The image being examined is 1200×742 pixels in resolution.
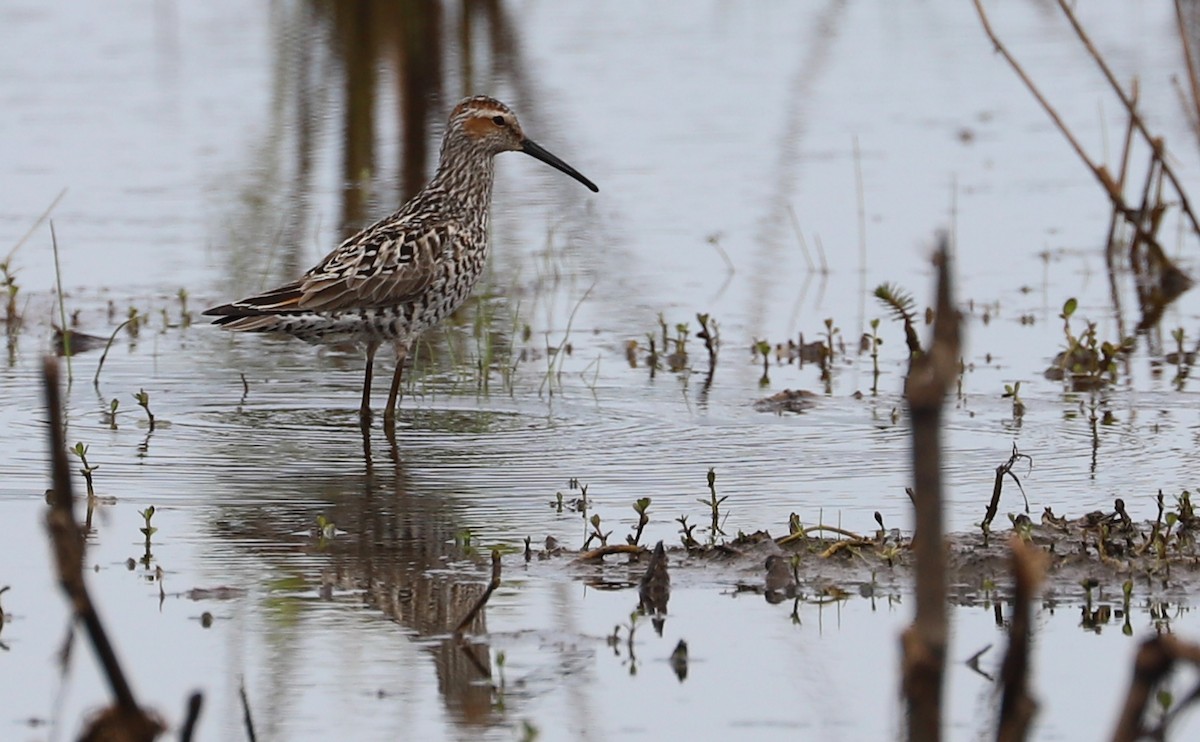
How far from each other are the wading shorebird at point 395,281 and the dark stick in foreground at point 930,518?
225 inches

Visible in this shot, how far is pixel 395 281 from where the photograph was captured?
28.9ft

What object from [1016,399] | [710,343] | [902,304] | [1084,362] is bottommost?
[1016,399]

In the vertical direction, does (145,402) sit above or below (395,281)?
below

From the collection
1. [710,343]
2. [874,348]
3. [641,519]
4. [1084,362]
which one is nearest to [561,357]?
[710,343]

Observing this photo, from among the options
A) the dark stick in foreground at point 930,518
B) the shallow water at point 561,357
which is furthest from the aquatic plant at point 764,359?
the dark stick in foreground at point 930,518

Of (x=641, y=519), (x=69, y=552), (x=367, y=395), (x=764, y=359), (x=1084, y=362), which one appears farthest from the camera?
(x=764, y=359)

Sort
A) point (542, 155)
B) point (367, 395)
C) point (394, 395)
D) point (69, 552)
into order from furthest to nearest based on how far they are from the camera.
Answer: point (542, 155)
point (367, 395)
point (394, 395)
point (69, 552)

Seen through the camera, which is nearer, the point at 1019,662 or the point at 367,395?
the point at 1019,662

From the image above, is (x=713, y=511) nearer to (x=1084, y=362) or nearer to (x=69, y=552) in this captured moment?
(x=1084, y=362)

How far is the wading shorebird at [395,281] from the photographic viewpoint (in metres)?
8.62

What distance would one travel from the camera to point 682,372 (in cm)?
949

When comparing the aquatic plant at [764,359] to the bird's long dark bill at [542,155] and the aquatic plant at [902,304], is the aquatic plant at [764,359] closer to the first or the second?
the aquatic plant at [902,304]

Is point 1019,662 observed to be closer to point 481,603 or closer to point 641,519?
point 481,603

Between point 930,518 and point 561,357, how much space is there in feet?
22.9
